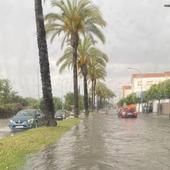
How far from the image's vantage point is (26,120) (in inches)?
1503

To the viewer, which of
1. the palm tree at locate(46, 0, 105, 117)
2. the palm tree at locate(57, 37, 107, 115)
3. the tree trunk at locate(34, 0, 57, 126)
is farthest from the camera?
the palm tree at locate(57, 37, 107, 115)

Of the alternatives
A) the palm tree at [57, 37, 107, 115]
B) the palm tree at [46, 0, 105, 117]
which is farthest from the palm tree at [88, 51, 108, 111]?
the palm tree at [46, 0, 105, 117]

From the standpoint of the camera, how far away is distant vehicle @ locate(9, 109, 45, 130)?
37.5 m

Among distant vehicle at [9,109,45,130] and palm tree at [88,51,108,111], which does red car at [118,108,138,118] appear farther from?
distant vehicle at [9,109,45,130]

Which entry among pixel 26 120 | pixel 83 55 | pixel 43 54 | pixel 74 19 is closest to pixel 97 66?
pixel 83 55

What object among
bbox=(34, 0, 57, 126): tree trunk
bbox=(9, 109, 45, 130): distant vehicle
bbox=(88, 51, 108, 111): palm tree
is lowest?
bbox=(9, 109, 45, 130): distant vehicle

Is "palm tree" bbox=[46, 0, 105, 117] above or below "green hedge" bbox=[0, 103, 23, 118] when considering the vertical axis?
above

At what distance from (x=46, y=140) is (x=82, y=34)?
3306cm

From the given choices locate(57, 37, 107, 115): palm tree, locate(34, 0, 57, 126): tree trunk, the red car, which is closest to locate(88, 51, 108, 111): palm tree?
locate(57, 37, 107, 115): palm tree

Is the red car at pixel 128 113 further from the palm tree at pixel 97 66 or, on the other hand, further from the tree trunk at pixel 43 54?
the tree trunk at pixel 43 54

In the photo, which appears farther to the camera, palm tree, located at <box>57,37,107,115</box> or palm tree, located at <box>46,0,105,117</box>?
palm tree, located at <box>57,37,107,115</box>

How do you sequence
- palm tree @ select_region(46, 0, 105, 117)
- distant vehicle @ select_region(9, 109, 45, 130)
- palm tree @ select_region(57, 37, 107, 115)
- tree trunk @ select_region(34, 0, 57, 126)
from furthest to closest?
palm tree @ select_region(57, 37, 107, 115)
palm tree @ select_region(46, 0, 105, 117)
distant vehicle @ select_region(9, 109, 45, 130)
tree trunk @ select_region(34, 0, 57, 126)

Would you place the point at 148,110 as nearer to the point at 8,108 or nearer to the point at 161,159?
the point at 8,108

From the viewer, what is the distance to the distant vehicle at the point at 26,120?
123 feet
